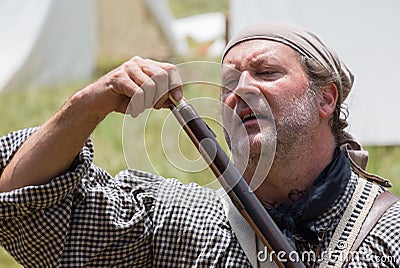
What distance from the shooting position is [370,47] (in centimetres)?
498

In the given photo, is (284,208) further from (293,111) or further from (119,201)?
(119,201)

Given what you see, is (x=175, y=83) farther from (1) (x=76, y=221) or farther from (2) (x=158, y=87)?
(1) (x=76, y=221)

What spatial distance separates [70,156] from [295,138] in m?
0.61

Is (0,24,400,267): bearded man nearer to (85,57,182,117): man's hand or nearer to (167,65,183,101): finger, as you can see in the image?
(85,57,182,117): man's hand

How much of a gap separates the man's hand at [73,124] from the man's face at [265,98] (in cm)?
30

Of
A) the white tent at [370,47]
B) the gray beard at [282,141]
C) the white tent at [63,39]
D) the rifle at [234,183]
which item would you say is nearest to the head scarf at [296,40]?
the gray beard at [282,141]

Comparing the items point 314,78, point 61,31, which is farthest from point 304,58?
point 61,31

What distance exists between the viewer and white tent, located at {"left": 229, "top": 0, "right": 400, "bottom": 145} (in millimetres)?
4926

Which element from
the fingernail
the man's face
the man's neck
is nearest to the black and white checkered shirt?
the man's neck

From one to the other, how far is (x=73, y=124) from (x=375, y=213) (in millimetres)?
829

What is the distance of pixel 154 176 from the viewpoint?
109 inches

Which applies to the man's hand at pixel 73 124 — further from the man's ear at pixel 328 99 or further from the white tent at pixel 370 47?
the white tent at pixel 370 47

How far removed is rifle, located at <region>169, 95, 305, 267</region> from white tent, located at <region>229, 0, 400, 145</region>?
284 cm

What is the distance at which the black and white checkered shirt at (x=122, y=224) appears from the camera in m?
2.50
